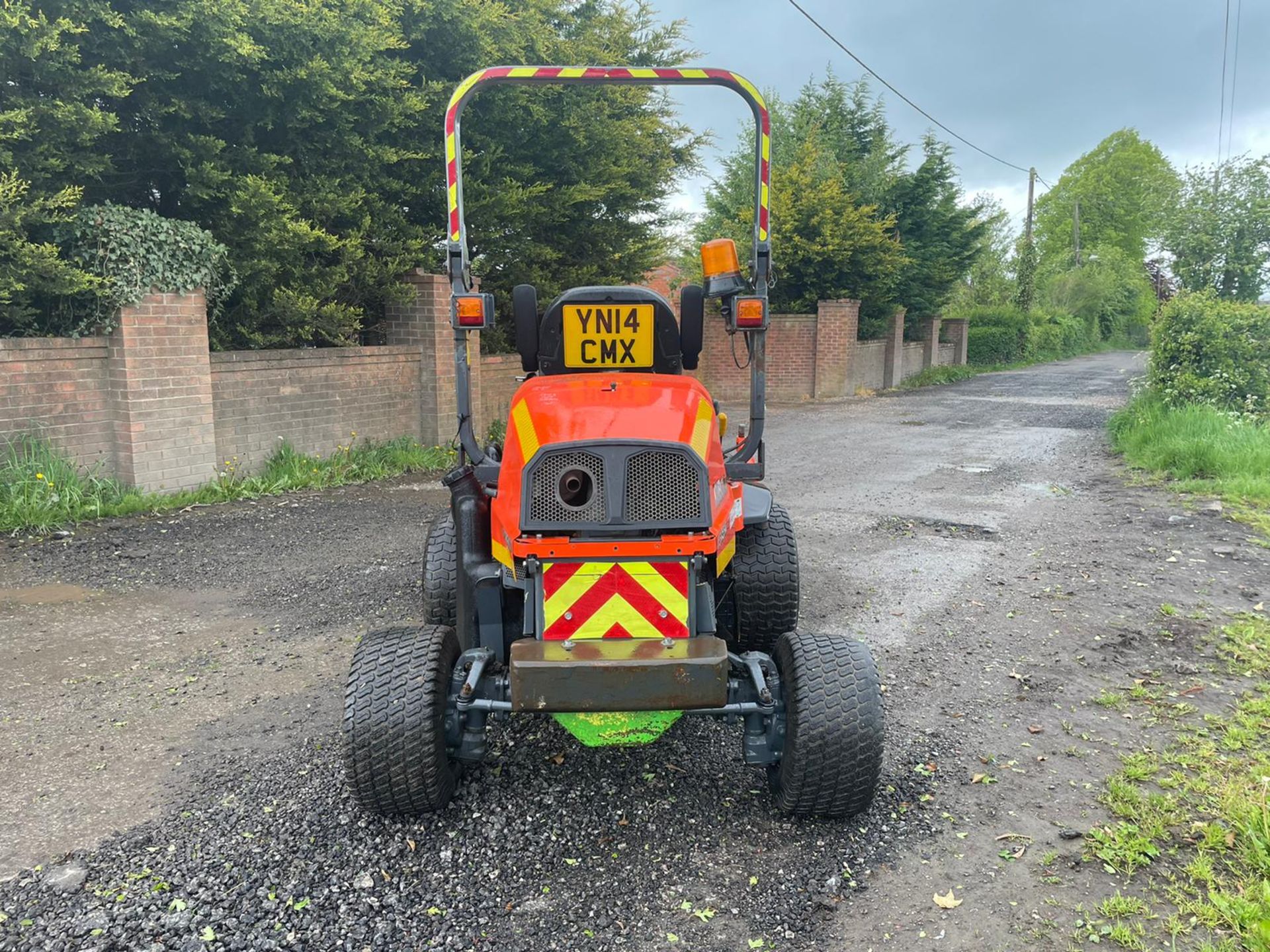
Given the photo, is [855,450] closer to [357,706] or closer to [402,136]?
[402,136]

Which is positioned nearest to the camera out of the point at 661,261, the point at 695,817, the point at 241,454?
the point at 695,817

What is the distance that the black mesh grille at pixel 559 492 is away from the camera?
3023 millimetres

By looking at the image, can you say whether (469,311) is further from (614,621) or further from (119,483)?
(119,483)

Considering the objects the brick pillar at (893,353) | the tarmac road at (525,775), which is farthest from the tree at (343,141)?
the brick pillar at (893,353)

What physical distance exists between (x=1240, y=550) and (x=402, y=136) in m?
8.59

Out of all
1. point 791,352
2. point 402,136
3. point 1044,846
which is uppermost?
point 402,136

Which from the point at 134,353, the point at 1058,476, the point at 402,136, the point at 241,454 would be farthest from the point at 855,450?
the point at 134,353

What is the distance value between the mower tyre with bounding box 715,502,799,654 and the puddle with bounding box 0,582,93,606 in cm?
400

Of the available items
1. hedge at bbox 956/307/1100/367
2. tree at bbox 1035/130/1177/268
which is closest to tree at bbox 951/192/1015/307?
hedge at bbox 956/307/1100/367

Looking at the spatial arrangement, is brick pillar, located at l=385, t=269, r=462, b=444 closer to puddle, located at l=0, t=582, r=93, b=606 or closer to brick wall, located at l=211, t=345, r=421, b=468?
brick wall, located at l=211, t=345, r=421, b=468

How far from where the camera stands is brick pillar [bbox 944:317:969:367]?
2867 centimetres

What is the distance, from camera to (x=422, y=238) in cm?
1001

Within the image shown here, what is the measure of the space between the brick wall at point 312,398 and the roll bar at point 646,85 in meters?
5.21

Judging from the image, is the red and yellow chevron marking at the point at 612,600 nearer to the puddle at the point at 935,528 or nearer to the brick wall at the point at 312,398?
the puddle at the point at 935,528
